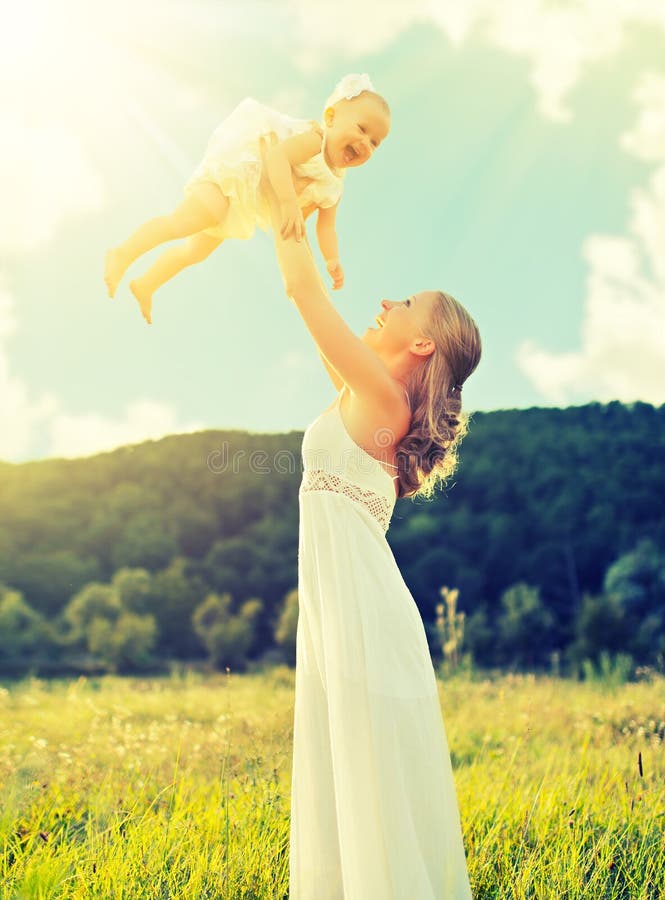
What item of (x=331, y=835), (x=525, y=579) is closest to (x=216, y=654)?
(x=525, y=579)

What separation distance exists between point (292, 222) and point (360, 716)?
4.87ft

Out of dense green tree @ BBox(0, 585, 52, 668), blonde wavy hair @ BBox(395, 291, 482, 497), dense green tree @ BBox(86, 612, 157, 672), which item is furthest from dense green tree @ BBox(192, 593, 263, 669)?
blonde wavy hair @ BBox(395, 291, 482, 497)

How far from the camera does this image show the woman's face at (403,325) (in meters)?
2.74

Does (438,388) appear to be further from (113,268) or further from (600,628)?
(600,628)

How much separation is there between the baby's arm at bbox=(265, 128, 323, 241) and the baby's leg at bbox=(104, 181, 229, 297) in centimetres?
29

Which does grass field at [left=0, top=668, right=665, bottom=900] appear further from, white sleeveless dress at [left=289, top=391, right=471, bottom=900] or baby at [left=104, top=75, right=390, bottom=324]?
baby at [left=104, top=75, right=390, bottom=324]

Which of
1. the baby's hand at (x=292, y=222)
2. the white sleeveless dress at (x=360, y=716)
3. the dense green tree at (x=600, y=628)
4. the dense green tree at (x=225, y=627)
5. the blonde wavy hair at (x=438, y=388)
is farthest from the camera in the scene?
→ the dense green tree at (x=225, y=627)

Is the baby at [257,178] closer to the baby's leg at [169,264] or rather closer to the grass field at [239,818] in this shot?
the baby's leg at [169,264]

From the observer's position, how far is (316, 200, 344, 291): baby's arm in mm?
3266

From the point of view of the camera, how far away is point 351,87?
2785 millimetres

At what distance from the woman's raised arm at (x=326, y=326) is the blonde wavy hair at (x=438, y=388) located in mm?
187

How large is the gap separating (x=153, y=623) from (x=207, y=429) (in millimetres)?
4084

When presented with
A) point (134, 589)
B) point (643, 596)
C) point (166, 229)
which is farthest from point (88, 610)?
point (166, 229)

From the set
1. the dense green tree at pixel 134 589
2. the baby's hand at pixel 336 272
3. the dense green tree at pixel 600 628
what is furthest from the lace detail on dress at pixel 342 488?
the dense green tree at pixel 134 589
